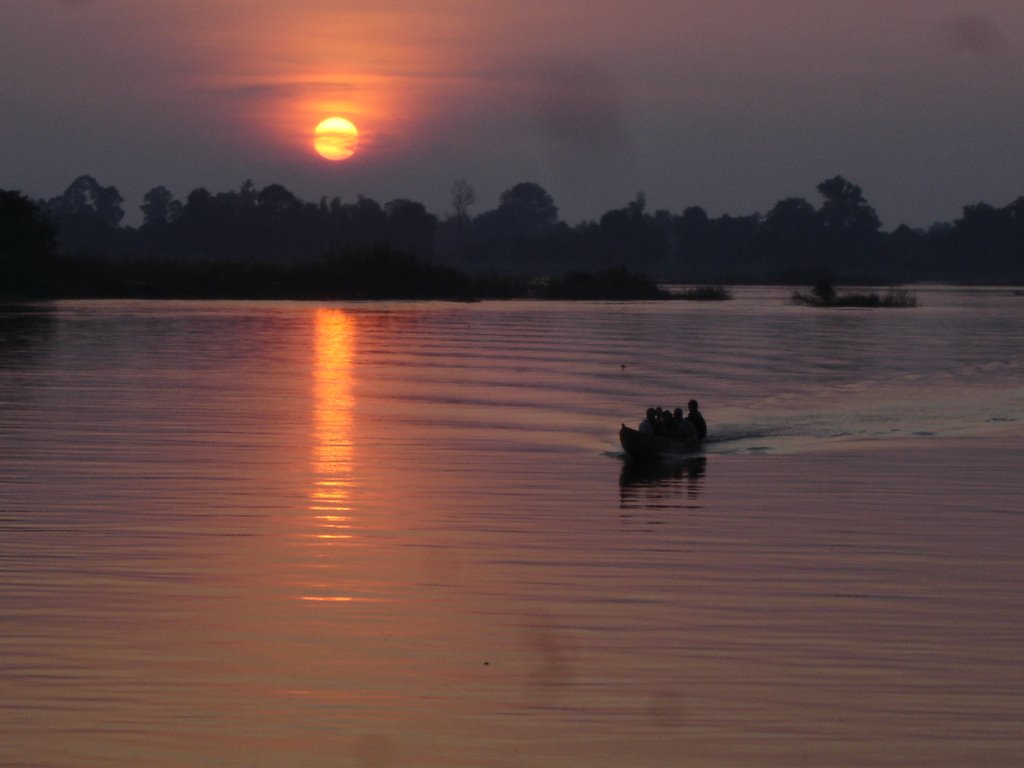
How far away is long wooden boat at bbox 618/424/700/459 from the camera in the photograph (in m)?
34.2

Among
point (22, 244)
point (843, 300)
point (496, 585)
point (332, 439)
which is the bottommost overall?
point (332, 439)

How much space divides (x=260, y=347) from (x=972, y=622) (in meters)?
60.3

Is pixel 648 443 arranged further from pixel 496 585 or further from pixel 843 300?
pixel 843 300

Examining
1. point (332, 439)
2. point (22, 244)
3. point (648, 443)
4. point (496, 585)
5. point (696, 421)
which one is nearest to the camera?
point (496, 585)

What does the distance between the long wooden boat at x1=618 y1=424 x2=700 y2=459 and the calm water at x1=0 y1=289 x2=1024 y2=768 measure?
667 millimetres

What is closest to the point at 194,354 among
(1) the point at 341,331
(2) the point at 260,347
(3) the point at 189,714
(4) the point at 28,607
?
(2) the point at 260,347

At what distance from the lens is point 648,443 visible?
34.5m

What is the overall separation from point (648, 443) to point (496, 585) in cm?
1534

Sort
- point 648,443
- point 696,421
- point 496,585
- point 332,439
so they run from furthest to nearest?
point 332,439 → point 696,421 → point 648,443 → point 496,585

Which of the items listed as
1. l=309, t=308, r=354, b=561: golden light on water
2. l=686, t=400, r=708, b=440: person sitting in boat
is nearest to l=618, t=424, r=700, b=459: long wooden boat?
l=686, t=400, r=708, b=440: person sitting in boat

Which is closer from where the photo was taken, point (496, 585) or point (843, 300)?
point (496, 585)

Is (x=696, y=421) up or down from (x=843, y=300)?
down

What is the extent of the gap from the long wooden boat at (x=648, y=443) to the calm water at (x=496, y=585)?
67cm

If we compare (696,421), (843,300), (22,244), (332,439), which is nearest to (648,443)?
(696,421)
